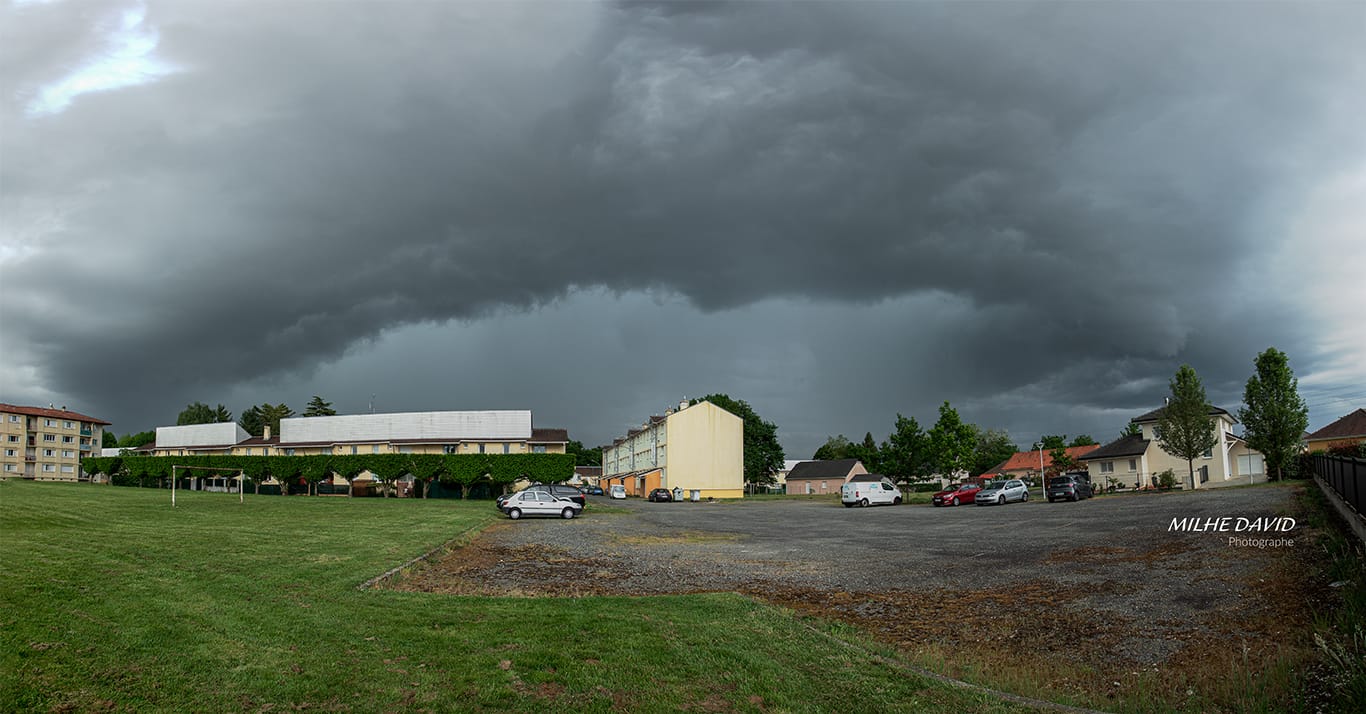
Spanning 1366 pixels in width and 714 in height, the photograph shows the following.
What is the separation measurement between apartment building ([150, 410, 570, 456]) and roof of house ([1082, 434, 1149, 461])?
52426 mm

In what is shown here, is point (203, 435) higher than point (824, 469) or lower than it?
higher

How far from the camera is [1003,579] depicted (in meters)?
16.0

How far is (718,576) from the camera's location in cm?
1750

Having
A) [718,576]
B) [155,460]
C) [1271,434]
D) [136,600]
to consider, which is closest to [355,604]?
[136,600]

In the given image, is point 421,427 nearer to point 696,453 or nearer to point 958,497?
point 696,453

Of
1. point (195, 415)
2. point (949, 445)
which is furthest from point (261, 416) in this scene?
point (949, 445)

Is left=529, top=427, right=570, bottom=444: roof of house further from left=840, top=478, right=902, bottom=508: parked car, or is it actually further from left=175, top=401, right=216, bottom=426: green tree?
left=175, top=401, right=216, bottom=426: green tree

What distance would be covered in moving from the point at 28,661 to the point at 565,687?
535 cm

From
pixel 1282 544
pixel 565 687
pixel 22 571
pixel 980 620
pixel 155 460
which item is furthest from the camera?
pixel 155 460

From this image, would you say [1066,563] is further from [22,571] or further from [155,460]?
[155,460]

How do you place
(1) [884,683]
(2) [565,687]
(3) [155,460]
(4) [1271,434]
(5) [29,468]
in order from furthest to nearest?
1. (5) [29,468]
2. (3) [155,460]
3. (4) [1271,434]
4. (1) [884,683]
5. (2) [565,687]

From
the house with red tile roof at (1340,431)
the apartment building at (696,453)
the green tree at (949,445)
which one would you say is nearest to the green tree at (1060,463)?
the green tree at (949,445)

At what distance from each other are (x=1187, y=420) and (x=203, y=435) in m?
103

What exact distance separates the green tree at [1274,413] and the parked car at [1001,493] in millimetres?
18553
